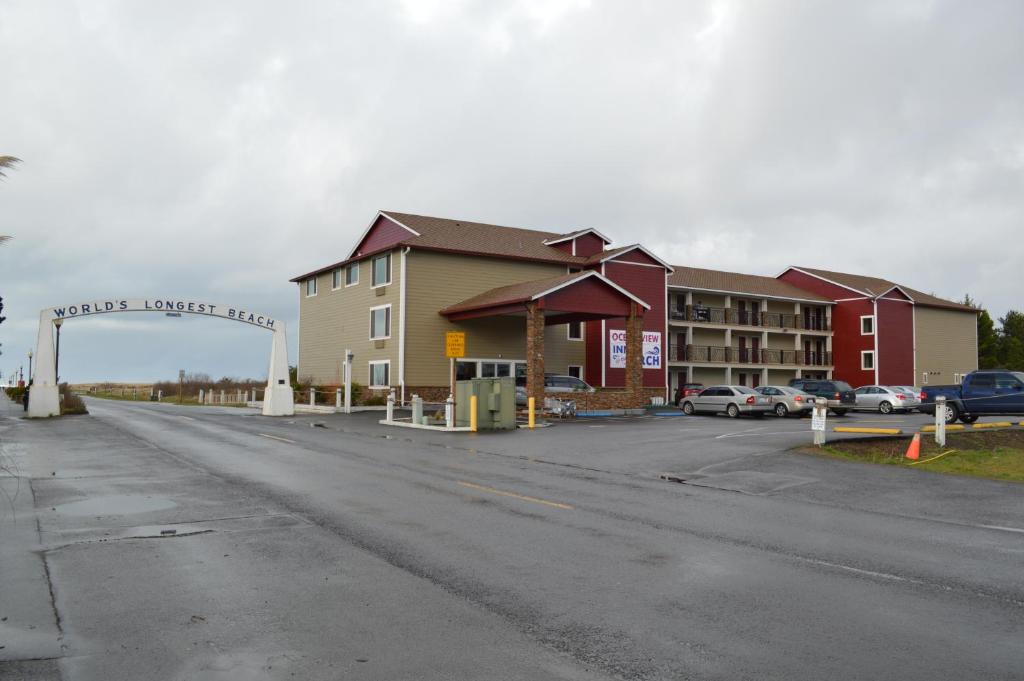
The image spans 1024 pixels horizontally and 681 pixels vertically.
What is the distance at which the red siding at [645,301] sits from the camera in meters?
44.2

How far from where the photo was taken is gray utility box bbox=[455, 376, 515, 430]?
86.2 feet

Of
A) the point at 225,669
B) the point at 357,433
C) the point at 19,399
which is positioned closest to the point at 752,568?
the point at 225,669

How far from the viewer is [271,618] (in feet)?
19.4

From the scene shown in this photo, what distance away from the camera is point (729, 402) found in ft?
120

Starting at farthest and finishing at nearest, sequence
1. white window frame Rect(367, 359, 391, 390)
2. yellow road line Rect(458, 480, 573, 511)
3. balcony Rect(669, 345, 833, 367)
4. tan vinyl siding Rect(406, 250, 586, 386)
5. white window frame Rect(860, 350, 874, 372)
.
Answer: white window frame Rect(860, 350, 874, 372) < balcony Rect(669, 345, 833, 367) < white window frame Rect(367, 359, 391, 390) < tan vinyl siding Rect(406, 250, 586, 386) < yellow road line Rect(458, 480, 573, 511)

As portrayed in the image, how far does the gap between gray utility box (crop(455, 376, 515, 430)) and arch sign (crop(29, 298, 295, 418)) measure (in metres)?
12.8

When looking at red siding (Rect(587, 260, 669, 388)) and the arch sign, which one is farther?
red siding (Rect(587, 260, 669, 388))

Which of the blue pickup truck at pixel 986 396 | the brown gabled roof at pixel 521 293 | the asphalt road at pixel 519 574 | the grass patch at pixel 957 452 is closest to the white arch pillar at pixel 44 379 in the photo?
the brown gabled roof at pixel 521 293

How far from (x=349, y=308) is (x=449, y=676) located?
1637 inches

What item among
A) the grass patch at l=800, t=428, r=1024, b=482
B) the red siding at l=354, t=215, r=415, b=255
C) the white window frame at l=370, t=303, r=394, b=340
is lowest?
the grass patch at l=800, t=428, r=1024, b=482

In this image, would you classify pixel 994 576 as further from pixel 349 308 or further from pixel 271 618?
pixel 349 308

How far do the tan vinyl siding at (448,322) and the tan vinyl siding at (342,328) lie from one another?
85 centimetres

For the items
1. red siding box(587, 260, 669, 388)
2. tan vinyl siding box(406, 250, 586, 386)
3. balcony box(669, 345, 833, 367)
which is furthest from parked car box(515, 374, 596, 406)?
balcony box(669, 345, 833, 367)

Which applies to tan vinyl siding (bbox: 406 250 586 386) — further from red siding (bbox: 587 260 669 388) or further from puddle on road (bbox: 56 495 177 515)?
puddle on road (bbox: 56 495 177 515)
